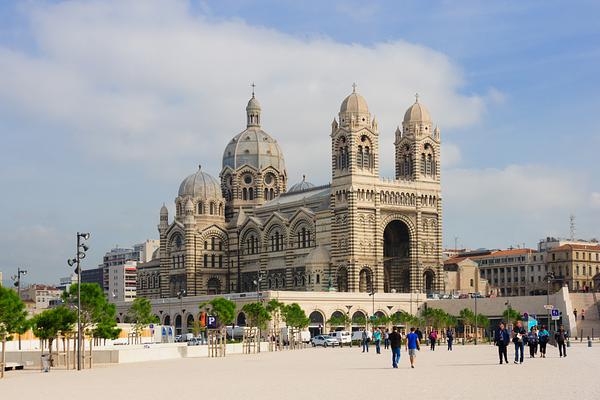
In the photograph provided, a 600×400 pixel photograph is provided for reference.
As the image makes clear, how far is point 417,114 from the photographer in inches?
4798

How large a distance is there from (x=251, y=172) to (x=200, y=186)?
681 centimetres

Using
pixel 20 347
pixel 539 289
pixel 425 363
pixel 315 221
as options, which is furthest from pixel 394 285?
pixel 425 363

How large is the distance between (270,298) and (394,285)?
17.7 m

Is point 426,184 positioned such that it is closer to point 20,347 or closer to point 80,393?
point 20,347

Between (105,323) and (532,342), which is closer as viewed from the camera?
(532,342)

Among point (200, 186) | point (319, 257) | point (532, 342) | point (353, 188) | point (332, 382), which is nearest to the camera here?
point (332, 382)

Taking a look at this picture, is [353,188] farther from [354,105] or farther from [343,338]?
[343,338]

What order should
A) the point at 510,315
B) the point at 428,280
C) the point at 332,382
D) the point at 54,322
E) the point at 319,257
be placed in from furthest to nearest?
the point at 428,280
the point at 319,257
the point at 510,315
the point at 54,322
the point at 332,382

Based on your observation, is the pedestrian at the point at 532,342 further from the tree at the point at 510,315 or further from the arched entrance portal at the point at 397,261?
the arched entrance portal at the point at 397,261

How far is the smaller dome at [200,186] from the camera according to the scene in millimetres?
137375

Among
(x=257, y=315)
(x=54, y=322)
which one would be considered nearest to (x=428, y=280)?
(x=257, y=315)

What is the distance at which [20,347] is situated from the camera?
224ft

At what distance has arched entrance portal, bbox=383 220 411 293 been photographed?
120375mm

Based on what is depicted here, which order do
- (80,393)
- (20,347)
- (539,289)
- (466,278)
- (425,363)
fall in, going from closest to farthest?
(80,393) < (425,363) < (20,347) < (466,278) < (539,289)
